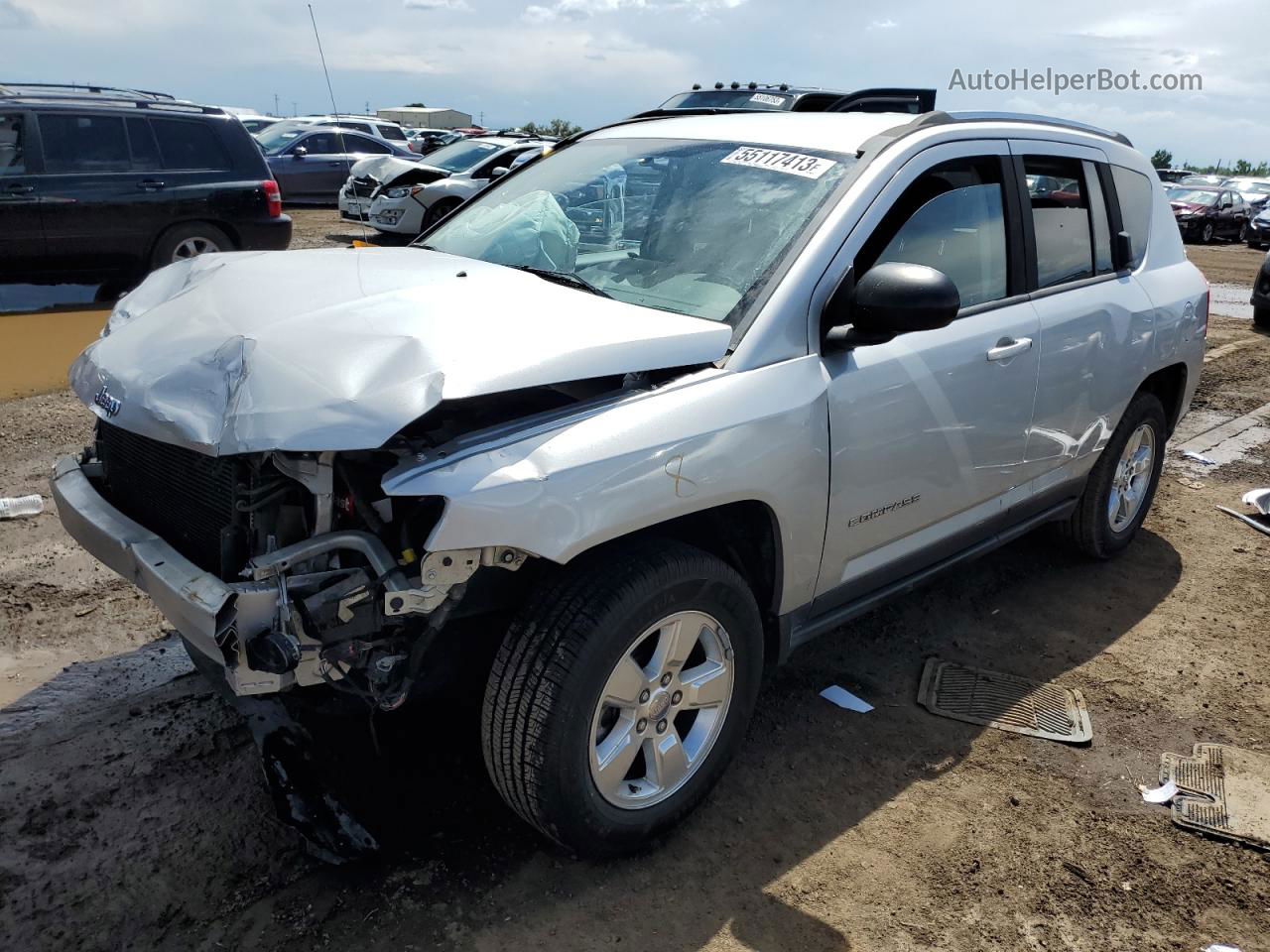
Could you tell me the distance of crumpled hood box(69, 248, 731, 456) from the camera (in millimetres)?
2342

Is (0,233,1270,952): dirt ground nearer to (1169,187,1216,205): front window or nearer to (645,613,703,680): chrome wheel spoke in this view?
(645,613,703,680): chrome wheel spoke

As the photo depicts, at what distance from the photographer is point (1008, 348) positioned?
3.54 m

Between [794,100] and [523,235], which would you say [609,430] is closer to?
[523,235]

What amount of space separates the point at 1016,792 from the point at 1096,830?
0.25 meters

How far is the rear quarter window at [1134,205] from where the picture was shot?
447 centimetres

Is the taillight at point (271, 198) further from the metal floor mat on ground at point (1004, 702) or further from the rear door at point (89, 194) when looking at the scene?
the metal floor mat on ground at point (1004, 702)

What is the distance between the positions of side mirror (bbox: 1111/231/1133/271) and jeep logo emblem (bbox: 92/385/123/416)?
3.84 meters

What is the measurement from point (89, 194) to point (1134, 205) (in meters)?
8.56

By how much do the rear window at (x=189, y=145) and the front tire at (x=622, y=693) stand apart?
351 inches

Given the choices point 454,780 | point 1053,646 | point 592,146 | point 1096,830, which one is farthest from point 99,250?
point 1096,830

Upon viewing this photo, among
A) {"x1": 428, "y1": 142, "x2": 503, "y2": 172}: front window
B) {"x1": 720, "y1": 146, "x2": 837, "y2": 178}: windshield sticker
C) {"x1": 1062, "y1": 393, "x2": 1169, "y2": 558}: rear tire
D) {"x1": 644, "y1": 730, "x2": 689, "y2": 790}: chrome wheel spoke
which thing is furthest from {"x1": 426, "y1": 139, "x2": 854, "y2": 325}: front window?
{"x1": 428, "y1": 142, "x2": 503, "y2": 172}: front window

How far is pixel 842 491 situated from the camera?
3.01 metres

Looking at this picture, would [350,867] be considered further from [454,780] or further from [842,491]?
[842,491]

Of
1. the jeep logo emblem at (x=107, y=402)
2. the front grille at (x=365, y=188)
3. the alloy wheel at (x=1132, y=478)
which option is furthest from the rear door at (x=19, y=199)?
the alloy wheel at (x=1132, y=478)
